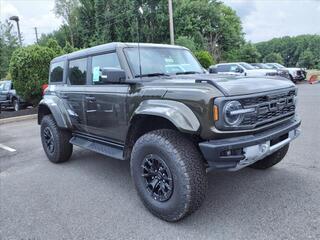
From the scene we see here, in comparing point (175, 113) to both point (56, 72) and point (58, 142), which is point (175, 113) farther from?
point (56, 72)

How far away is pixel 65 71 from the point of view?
516 centimetres

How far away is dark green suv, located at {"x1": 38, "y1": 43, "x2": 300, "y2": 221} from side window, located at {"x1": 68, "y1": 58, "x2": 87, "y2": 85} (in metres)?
0.03

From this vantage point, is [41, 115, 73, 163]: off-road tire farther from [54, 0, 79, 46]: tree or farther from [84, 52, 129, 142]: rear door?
[54, 0, 79, 46]: tree

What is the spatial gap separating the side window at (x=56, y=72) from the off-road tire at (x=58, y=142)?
0.68 meters

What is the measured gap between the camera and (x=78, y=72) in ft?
15.7

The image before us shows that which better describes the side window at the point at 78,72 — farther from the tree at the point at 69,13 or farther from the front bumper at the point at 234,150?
the tree at the point at 69,13

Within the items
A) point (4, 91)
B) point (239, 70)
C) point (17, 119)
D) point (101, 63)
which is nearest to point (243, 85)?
point (101, 63)

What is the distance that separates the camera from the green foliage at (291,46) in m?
80.1

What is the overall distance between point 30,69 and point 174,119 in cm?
1006

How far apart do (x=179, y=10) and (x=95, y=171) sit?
31.2 metres

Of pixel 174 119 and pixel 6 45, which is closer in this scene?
pixel 174 119

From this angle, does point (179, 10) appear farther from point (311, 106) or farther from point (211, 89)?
point (211, 89)

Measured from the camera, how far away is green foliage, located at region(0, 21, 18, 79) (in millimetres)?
25000

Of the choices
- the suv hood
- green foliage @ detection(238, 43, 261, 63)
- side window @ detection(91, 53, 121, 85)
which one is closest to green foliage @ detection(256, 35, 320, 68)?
green foliage @ detection(238, 43, 261, 63)
